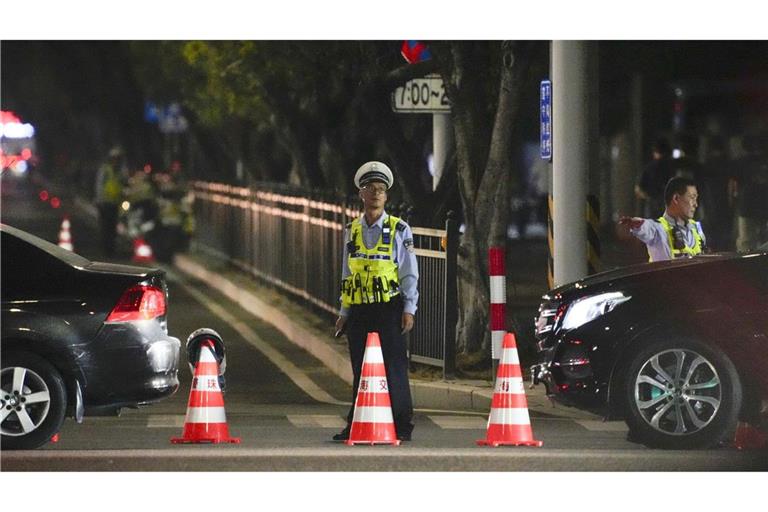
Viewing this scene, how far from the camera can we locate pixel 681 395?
36.4ft

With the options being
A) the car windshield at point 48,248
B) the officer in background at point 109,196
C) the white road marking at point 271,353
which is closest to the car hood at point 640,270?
the car windshield at point 48,248

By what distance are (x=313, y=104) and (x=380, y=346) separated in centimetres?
1391

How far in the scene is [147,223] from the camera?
107ft

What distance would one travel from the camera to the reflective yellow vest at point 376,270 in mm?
11430

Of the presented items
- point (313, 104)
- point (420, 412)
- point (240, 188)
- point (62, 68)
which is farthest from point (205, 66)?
point (62, 68)

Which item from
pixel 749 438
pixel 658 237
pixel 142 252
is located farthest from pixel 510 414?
pixel 142 252

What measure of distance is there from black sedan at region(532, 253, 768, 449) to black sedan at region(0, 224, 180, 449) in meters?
2.58

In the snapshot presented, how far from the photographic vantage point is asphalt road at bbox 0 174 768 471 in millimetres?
10688

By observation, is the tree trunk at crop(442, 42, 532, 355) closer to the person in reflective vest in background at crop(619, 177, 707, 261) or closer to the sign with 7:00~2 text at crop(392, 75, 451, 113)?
the sign with 7:00~2 text at crop(392, 75, 451, 113)

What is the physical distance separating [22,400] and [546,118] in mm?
5808

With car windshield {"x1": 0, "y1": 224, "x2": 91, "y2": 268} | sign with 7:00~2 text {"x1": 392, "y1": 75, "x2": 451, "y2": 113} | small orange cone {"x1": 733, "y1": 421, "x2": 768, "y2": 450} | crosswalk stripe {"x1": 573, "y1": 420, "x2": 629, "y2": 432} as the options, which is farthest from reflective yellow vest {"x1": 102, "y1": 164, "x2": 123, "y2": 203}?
small orange cone {"x1": 733, "y1": 421, "x2": 768, "y2": 450}

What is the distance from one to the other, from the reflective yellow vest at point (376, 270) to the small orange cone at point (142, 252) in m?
20.2

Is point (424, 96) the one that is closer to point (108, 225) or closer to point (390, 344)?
point (390, 344)

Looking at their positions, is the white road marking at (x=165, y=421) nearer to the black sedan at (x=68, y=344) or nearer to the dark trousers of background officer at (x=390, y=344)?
the black sedan at (x=68, y=344)
